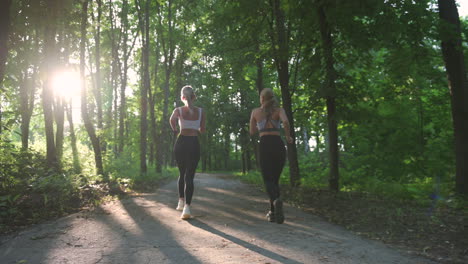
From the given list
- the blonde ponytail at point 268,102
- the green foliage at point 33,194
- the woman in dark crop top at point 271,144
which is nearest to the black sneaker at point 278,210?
the woman in dark crop top at point 271,144

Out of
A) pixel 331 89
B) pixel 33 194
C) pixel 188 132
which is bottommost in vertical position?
pixel 33 194

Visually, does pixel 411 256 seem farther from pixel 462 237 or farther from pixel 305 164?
pixel 305 164

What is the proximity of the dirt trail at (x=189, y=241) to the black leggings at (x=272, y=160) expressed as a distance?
608 mm

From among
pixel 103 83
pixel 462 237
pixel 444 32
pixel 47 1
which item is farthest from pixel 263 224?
pixel 103 83

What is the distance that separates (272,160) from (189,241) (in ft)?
6.54

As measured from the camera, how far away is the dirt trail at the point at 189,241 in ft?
12.5

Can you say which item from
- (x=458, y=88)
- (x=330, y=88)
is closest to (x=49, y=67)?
(x=330, y=88)

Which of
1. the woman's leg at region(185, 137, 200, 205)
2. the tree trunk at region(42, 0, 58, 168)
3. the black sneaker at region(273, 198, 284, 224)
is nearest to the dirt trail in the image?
the black sneaker at region(273, 198, 284, 224)

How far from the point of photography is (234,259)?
3730 millimetres

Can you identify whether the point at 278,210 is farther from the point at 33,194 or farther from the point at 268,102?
the point at 33,194

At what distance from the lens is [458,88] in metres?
7.62

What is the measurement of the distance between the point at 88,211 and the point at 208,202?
2797mm

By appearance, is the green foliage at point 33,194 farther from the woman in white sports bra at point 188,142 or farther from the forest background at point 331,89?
the woman in white sports bra at point 188,142

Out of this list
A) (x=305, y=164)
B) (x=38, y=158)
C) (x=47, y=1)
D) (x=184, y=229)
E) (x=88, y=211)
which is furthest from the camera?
(x=305, y=164)
